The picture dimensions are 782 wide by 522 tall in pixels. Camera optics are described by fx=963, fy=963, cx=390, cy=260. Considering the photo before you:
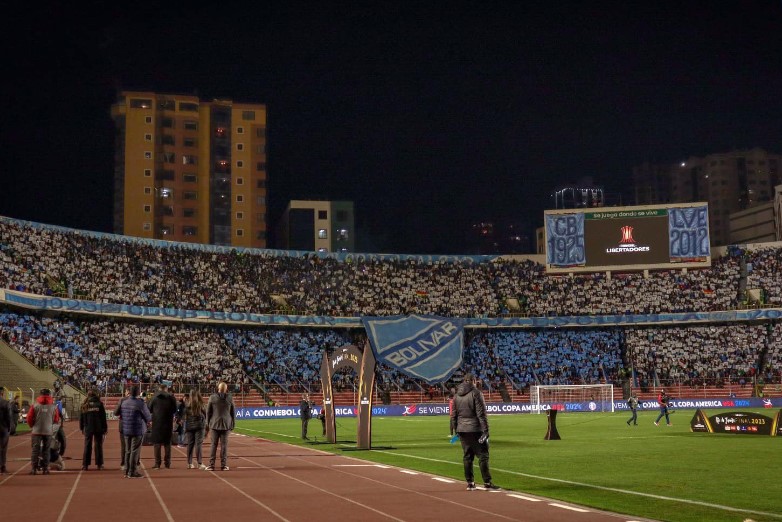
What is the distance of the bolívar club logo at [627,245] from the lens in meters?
84.4

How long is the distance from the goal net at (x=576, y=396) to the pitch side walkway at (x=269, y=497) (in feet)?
159

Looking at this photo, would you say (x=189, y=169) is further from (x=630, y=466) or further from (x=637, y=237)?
(x=630, y=466)

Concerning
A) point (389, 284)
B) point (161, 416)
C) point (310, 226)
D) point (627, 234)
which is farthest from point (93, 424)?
point (310, 226)

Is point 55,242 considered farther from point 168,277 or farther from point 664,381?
point 664,381

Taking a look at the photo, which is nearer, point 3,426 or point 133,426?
point 133,426

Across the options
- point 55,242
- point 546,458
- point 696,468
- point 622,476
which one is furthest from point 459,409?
point 55,242

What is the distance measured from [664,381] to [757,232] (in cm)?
5627

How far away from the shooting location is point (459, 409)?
1752 cm

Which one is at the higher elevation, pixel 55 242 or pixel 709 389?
pixel 55 242

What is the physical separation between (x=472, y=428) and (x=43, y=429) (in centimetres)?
1031

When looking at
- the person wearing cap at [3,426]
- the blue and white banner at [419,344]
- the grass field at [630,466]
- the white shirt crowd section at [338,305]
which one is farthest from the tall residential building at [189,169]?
the person wearing cap at [3,426]

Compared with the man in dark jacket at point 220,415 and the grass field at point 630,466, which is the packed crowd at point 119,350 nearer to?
the grass field at point 630,466

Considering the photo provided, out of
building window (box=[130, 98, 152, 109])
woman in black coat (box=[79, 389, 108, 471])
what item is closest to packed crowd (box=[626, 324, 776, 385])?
woman in black coat (box=[79, 389, 108, 471])

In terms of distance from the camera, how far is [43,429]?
21703mm
